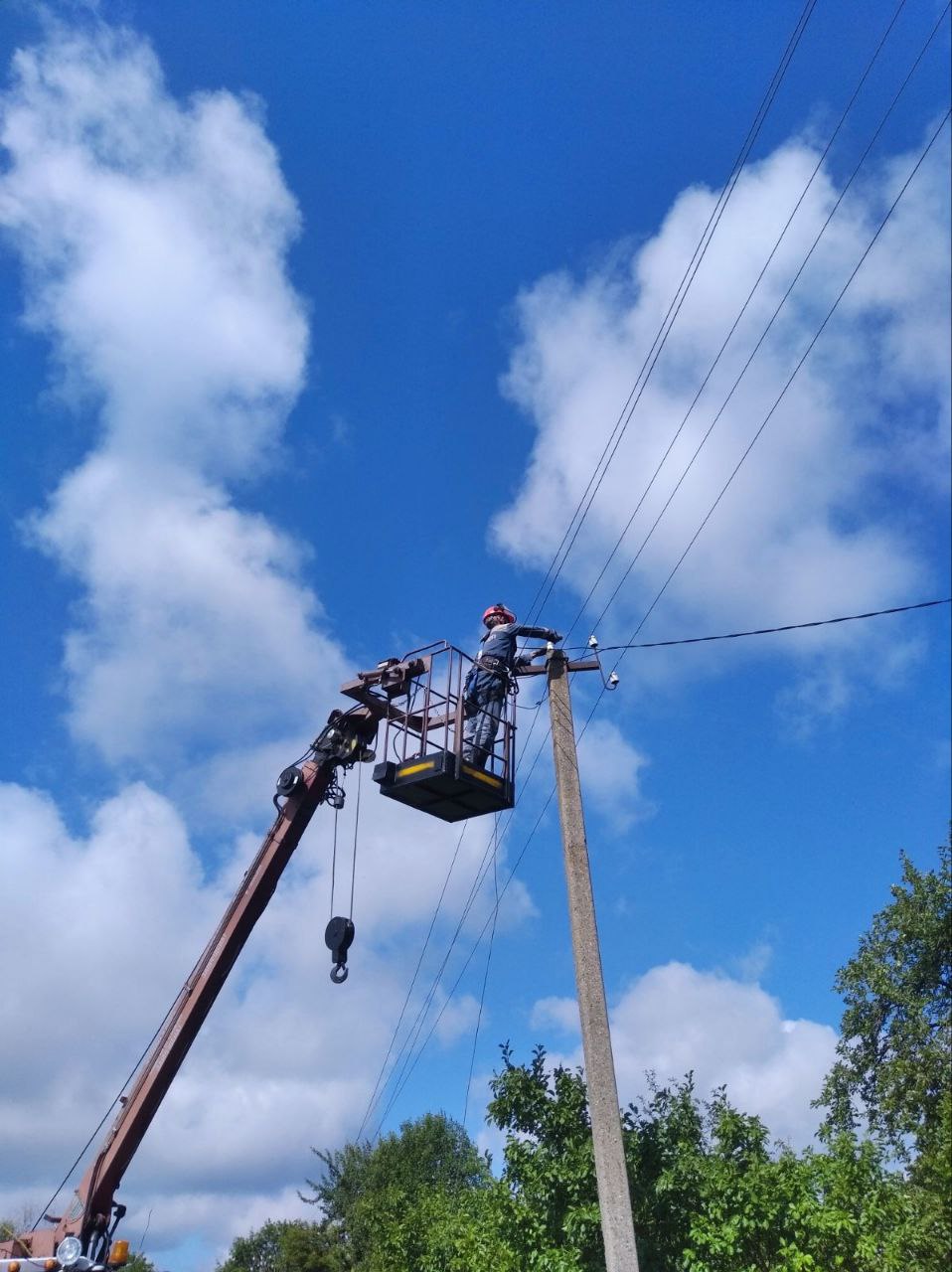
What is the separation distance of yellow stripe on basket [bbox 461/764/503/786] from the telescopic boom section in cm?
270

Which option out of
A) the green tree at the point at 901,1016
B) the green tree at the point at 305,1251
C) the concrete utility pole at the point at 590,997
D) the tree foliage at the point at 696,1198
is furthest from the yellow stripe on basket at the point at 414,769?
the green tree at the point at 305,1251

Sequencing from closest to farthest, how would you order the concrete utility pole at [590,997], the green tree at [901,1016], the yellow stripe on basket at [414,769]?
the concrete utility pole at [590,997] → the yellow stripe on basket at [414,769] → the green tree at [901,1016]

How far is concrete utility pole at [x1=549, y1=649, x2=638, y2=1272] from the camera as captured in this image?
28.8 ft

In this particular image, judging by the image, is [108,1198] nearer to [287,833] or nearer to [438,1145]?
[287,833]

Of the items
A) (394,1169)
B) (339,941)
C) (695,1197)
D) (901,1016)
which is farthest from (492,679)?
(394,1169)

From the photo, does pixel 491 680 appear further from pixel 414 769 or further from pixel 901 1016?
pixel 901 1016

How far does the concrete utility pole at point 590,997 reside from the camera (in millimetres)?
8781

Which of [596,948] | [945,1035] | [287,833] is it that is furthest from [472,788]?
[945,1035]

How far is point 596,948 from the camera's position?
33.1 feet

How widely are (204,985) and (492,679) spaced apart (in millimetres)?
5714

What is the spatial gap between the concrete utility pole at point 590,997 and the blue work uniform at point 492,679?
25.2 inches

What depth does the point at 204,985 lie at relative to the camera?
13.4 meters

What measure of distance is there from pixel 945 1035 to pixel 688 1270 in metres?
21.3

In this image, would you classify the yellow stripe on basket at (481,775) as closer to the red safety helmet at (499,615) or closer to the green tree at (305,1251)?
the red safety helmet at (499,615)
